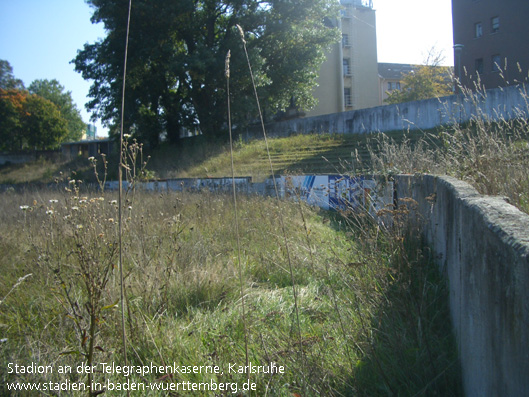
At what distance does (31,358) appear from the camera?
3455mm

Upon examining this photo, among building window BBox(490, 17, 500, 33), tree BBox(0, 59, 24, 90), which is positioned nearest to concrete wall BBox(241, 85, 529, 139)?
building window BBox(490, 17, 500, 33)

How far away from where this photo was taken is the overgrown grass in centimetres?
304

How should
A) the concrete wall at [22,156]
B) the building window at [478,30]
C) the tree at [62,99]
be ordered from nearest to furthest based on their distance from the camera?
the building window at [478,30], the concrete wall at [22,156], the tree at [62,99]

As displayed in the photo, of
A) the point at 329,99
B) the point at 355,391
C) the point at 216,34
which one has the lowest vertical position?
the point at 355,391

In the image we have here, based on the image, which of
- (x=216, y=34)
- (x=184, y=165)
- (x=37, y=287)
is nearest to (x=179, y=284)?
(x=37, y=287)

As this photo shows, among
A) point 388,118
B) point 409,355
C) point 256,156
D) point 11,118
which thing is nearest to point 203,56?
point 256,156

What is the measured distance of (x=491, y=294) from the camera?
2.00 m

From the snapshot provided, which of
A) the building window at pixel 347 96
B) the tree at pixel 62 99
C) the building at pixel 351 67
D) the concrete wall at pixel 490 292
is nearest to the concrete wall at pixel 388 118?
the building at pixel 351 67

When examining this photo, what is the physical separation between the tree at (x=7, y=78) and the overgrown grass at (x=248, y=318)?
66583mm

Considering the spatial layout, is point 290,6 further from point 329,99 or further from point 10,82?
point 10,82

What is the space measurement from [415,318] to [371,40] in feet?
165

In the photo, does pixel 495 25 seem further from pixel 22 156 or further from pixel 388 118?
pixel 22 156

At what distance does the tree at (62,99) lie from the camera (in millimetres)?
79500

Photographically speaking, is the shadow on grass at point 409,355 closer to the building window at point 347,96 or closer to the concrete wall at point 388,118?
the concrete wall at point 388,118
